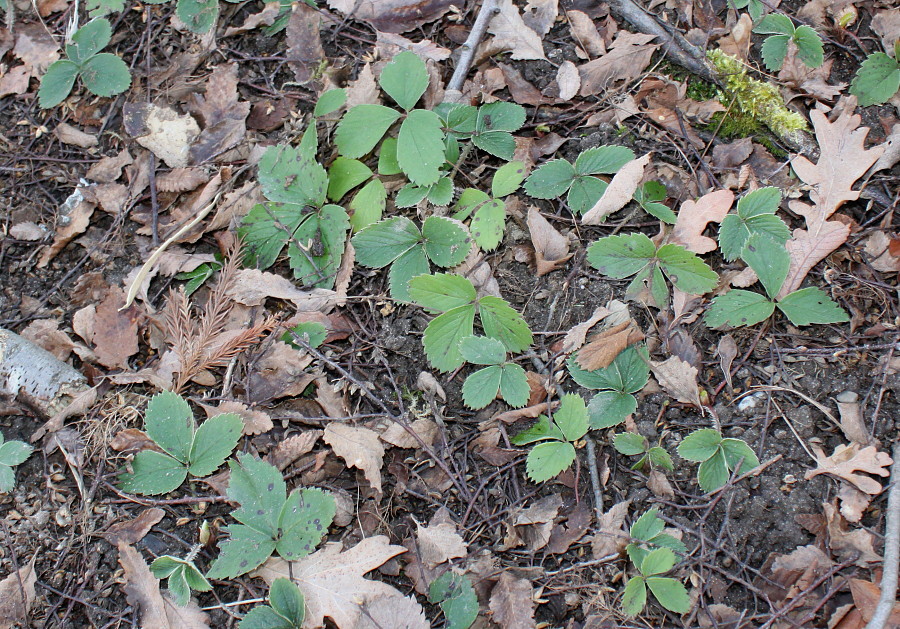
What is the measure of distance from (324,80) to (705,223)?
162cm

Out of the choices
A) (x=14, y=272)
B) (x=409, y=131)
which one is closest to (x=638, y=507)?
(x=409, y=131)

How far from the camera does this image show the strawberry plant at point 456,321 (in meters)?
1.96

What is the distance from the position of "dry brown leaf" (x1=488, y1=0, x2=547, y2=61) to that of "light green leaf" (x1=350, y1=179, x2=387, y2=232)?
83 cm

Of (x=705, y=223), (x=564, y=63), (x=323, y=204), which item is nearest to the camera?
(x=705, y=223)

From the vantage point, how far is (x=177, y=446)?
1.89 m

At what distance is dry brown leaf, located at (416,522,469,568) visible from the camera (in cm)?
177

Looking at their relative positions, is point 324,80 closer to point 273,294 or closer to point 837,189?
point 273,294

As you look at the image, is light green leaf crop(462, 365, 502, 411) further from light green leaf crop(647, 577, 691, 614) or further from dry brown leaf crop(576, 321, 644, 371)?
light green leaf crop(647, 577, 691, 614)

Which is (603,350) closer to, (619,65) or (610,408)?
(610,408)

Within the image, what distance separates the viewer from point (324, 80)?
8.20ft

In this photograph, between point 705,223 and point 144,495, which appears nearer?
point 144,495

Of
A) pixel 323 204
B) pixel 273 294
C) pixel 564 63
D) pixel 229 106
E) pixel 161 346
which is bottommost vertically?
pixel 161 346

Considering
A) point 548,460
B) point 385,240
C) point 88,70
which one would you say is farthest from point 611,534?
point 88,70

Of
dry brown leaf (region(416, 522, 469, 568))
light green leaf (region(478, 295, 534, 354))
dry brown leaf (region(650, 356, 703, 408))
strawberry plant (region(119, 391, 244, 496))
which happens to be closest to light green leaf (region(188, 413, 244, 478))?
strawberry plant (region(119, 391, 244, 496))
